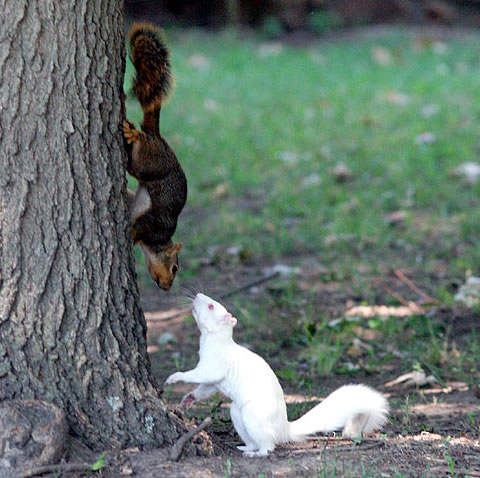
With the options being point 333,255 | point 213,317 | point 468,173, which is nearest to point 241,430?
point 213,317

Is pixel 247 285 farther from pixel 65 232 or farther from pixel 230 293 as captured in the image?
pixel 65 232

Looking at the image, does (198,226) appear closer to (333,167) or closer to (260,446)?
(333,167)

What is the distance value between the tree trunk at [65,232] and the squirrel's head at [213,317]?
24 centimetres

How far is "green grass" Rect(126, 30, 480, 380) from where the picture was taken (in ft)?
13.5

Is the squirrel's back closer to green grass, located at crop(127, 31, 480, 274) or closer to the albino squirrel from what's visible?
the albino squirrel

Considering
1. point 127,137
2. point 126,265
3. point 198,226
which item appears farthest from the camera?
point 198,226

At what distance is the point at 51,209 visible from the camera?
248 centimetres

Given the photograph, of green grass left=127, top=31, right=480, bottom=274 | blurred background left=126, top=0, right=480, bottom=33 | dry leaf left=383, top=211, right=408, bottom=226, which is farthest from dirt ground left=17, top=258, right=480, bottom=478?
blurred background left=126, top=0, right=480, bottom=33

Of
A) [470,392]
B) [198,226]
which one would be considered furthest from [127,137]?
[198,226]

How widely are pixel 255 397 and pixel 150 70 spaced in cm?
130

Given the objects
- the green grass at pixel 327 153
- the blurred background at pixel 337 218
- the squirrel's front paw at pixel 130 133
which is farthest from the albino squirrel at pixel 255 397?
the green grass at pixel 327 153

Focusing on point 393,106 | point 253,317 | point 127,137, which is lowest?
point 253,317

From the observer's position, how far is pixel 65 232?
98.2 inches

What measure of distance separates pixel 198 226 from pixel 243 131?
7.11 feet
